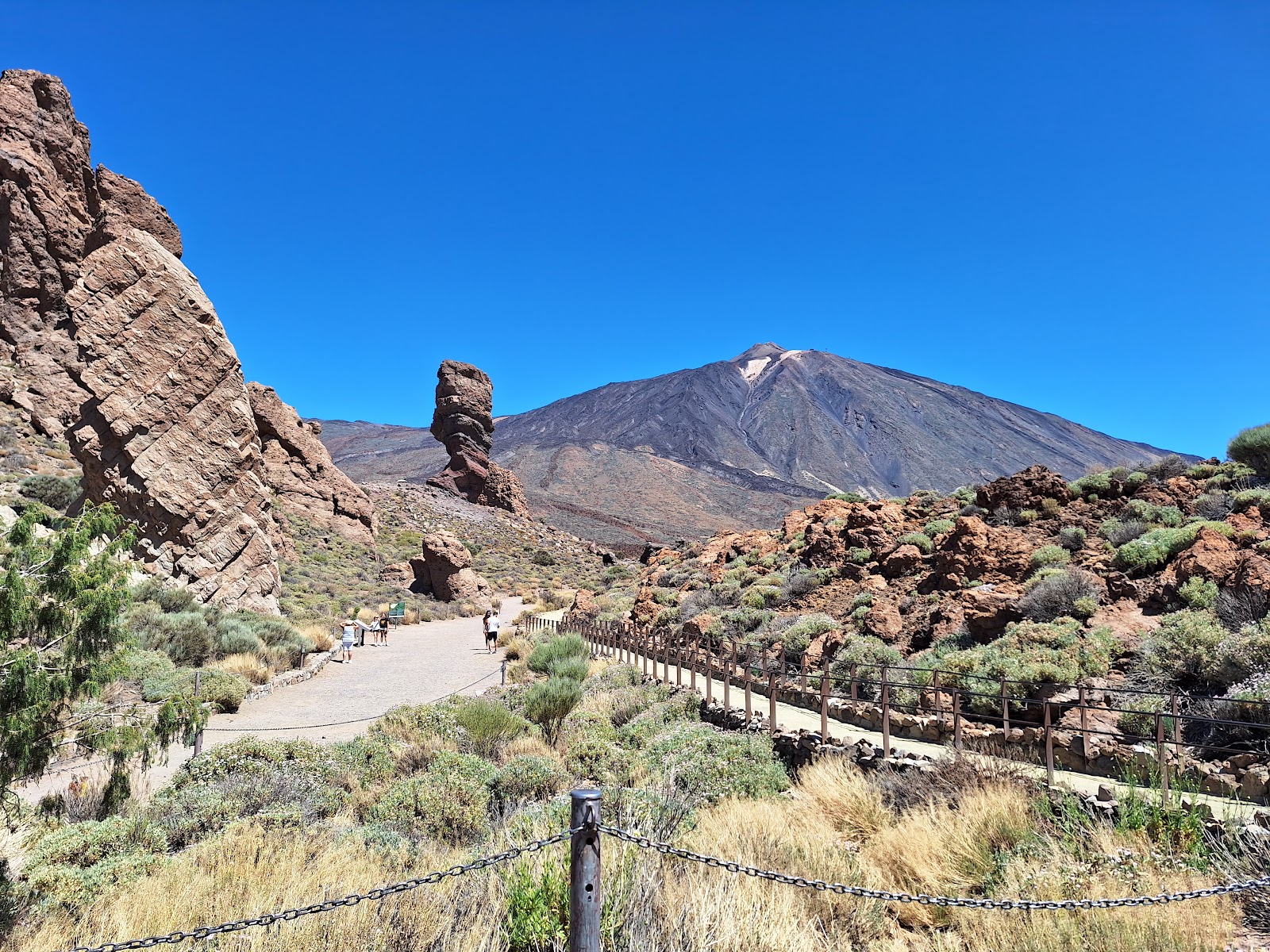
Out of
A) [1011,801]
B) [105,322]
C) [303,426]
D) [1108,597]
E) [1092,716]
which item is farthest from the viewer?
[303,426]

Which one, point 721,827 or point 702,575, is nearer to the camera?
point 721,827

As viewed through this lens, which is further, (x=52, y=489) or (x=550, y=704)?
(x=52, y=489)

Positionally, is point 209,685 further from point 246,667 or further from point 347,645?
point 347,645

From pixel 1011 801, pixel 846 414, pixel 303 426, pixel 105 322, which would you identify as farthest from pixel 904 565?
pixel 846 414

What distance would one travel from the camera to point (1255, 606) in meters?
8.58

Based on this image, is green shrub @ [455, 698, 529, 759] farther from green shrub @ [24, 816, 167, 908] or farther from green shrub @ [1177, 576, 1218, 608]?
green shrub @ [1177, 576, 1218, 608]

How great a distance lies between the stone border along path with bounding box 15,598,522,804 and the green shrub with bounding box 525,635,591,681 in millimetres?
955

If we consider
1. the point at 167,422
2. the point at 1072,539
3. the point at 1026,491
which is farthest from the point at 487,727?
the point at 167,422

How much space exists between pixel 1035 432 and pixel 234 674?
193736mm

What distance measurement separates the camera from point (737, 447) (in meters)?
148

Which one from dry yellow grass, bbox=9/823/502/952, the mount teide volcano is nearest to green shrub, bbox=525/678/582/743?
dry yellow grass, bbox=9/823/502/952

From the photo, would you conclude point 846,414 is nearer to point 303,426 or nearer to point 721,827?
point 303,426

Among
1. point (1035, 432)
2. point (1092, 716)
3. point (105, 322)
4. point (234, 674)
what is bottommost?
point (234, 674)

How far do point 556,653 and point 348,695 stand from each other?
4245mm
